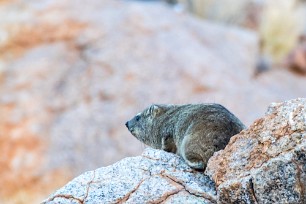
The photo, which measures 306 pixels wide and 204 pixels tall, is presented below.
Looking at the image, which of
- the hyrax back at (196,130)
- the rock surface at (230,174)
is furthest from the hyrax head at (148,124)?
the rock surface at (230,174)

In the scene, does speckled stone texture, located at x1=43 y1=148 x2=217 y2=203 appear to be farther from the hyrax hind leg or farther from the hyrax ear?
the hyrax ear

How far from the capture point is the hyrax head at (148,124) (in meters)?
6.36

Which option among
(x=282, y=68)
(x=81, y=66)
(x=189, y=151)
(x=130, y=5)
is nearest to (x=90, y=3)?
(x=130, y=5)

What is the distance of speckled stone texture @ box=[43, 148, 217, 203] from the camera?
484 centimetres

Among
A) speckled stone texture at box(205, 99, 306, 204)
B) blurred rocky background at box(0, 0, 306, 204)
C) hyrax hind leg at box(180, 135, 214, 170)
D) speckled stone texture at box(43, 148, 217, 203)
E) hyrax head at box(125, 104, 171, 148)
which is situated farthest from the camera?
blurred rocky background at box(0, 0, 306, 204)

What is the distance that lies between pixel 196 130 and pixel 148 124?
131 cm

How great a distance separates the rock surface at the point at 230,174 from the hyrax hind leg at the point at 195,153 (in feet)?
0.19

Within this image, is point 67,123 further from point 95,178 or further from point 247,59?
point 95,178

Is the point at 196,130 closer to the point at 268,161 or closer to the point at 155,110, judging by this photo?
the point at 268,161

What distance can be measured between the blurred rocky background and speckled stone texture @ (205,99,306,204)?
7.18 m

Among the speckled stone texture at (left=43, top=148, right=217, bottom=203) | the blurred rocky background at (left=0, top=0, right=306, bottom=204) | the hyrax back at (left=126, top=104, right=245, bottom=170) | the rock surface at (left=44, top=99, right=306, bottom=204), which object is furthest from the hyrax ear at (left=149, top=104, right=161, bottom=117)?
the blurred rocky background at (left=0, top=0, right=306, bottom=204)

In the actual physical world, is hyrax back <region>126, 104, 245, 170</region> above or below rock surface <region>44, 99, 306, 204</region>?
above

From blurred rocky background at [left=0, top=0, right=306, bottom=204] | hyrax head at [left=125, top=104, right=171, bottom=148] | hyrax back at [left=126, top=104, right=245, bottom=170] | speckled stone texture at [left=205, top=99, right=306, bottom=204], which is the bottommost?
speckled stone texture at [left=205, top=99, right=306, bottom=204]

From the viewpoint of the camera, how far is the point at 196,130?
5.20m
